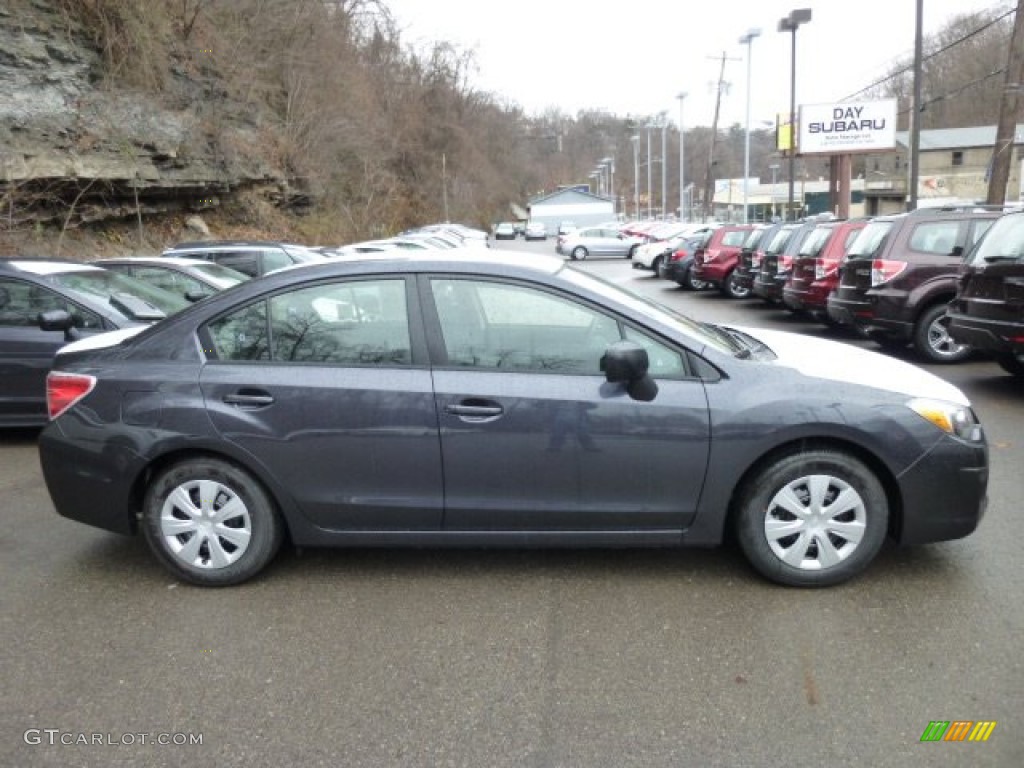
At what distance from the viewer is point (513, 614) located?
12.7ft

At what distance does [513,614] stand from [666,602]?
0.71 meters

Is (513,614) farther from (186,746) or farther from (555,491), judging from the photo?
Result: (186,746)

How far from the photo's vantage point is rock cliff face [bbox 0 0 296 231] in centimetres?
1753

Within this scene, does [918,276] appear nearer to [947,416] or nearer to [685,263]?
[947,416]

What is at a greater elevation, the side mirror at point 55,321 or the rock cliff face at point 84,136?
the rock cliff face at point 84,136

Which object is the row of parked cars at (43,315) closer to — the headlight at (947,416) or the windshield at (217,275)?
the windshield at (217,275)

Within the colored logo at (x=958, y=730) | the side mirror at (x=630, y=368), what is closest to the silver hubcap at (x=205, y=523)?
the side mirror at (x=630, y=368)

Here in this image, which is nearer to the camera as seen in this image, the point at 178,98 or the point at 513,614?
the point at 513,614

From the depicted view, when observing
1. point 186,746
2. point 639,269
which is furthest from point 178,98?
point 186,746

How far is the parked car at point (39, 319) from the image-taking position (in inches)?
277

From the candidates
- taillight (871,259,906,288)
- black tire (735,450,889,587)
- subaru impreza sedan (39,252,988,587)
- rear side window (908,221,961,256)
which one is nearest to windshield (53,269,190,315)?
subaru impreza sedan (39,252,988,587)

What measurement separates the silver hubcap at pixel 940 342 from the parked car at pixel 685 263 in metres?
11.0

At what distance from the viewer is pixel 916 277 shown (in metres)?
9.90

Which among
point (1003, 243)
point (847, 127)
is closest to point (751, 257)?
point (1003, 243)
